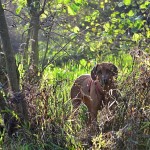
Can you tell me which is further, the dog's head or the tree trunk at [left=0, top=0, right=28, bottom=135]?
the dog's head

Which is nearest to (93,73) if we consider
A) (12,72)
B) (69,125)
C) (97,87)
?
(97,87)

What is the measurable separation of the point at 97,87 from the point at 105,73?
22 centimetres

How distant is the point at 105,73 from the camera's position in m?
4.77

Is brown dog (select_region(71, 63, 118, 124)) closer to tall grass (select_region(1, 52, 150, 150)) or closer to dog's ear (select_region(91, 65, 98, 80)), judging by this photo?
dog's ear (select_region(91, 65, 98, 80))

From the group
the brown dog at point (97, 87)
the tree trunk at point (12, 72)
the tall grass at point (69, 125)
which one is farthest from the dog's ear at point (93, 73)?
the tree trunk at point (12, 72)

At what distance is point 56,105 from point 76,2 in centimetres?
116

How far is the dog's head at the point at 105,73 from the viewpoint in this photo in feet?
15.5

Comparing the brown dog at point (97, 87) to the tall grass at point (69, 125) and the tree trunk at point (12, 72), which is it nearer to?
the tall grass at point (69, 125)

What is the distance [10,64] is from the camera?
476 centimetres

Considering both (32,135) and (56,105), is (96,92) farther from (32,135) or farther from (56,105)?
(32,135)

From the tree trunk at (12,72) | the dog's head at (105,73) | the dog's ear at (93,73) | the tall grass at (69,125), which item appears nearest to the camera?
the tall grass at (69,125)

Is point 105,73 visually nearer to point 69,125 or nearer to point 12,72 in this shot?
point 69,125

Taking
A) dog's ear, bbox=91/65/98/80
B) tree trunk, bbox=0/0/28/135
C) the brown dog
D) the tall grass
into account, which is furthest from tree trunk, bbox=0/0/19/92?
dog's ear, bbox=91/65/98/80

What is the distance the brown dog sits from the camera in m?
4.74
